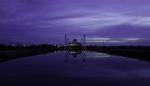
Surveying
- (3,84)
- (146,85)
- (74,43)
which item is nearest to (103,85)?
(146,85)

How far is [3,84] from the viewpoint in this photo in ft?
51.8

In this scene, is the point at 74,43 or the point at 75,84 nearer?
the point at 75,84

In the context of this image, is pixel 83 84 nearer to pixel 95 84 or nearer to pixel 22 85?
pixel 95 84

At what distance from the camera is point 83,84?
633 inches

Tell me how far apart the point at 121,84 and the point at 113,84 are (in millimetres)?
431

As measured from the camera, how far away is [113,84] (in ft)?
53.6

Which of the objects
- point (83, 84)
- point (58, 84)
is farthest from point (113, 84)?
point (58, 84)

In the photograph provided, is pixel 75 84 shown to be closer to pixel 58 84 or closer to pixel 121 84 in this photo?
pixel 58 84

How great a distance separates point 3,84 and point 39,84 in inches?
74.2

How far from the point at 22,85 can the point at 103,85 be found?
4.26 metres

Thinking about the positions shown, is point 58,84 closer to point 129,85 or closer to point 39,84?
point 39,84

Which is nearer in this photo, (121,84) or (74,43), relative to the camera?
(121,84)

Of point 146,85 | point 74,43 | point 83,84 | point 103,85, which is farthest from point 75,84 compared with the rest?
point 74,43

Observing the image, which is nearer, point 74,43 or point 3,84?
point 3,84
